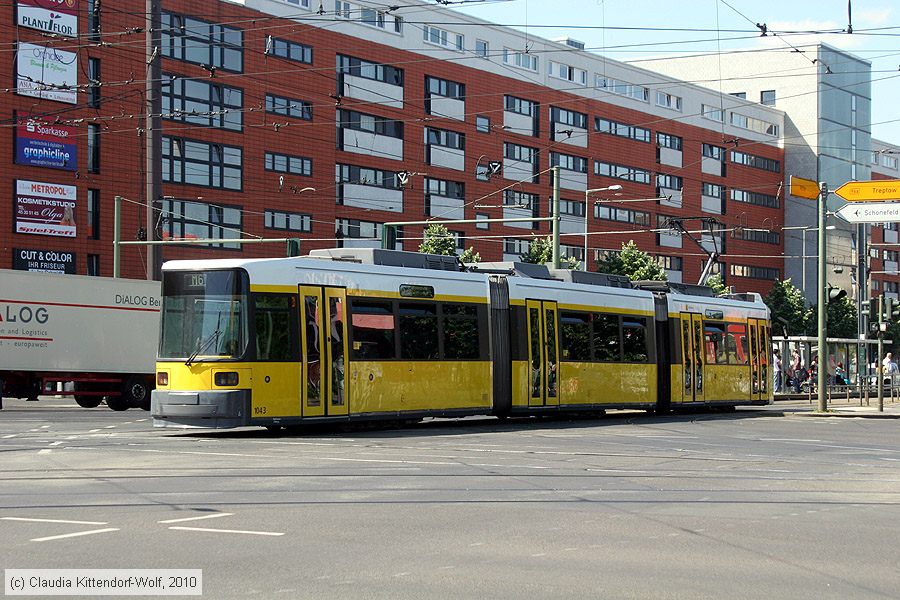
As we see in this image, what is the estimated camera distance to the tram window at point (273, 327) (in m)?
20.8

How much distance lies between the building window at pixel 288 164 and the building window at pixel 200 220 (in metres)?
2.94

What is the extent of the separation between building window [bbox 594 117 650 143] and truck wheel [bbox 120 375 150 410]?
1906 inches

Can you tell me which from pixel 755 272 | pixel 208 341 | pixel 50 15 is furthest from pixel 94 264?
pixel 755 272

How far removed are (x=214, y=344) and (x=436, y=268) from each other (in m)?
5.45

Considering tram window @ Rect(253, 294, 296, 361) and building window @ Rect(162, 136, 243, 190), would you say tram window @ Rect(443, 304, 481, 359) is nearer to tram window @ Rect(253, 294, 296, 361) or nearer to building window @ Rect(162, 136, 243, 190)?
tram window @ Rect(253, 294, 296, 361)

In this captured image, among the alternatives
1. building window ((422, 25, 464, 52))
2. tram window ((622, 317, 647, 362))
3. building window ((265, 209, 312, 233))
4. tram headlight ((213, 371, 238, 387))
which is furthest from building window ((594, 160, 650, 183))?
tram headlight ((213, 371, 238, 387))

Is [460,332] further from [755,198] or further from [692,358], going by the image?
[755,198]

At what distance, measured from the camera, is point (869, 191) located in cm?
3172

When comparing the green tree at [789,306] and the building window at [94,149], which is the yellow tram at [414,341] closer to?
the building window at [94,149]

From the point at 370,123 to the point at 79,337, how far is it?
3263 cm

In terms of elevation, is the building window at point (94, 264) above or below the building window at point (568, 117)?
below

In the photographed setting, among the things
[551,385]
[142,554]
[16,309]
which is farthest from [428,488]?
[16,309]

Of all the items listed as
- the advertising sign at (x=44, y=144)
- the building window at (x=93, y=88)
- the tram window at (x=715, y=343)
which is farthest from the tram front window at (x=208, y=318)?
the building window at (x=93, y=88)

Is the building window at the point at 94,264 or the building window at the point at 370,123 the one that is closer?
the building window at the point at 94,264
